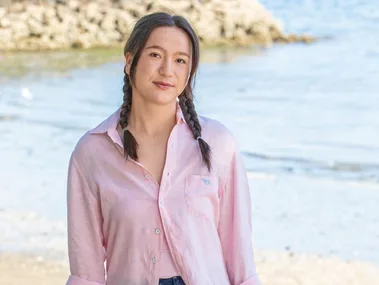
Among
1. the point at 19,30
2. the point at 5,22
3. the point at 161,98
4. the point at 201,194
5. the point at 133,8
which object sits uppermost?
the point at 161,98

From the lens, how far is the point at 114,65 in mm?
23375

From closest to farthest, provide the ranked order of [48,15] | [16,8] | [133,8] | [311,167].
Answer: [311,167] → [48,15] → [16,8] → [133,8]

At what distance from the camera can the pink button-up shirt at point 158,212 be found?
252 centimetres

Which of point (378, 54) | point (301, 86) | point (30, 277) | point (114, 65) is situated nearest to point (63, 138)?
point (30, 277)

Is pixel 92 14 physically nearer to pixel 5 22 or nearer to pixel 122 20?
pixel 122 20

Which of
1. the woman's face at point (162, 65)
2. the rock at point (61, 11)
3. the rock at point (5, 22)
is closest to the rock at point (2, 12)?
the rock at point (5, 22)

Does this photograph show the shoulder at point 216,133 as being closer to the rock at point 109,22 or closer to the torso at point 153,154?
the torso at point 153,154

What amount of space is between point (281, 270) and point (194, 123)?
3564 mm

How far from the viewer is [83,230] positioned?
8.63ft

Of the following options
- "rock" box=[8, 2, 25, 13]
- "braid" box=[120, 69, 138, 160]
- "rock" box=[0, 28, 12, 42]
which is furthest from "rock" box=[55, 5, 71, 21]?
"braid" box=[120, 69, 138, 160]

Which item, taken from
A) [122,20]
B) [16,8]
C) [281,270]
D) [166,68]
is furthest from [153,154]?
[122,20]

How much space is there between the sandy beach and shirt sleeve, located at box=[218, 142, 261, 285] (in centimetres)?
302

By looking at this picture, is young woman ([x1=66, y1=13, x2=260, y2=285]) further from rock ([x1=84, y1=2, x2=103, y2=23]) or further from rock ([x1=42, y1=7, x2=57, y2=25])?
rock ([x1=84, y1=2, x2=103, y2=23])

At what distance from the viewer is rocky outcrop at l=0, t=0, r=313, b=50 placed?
86.0 feet
